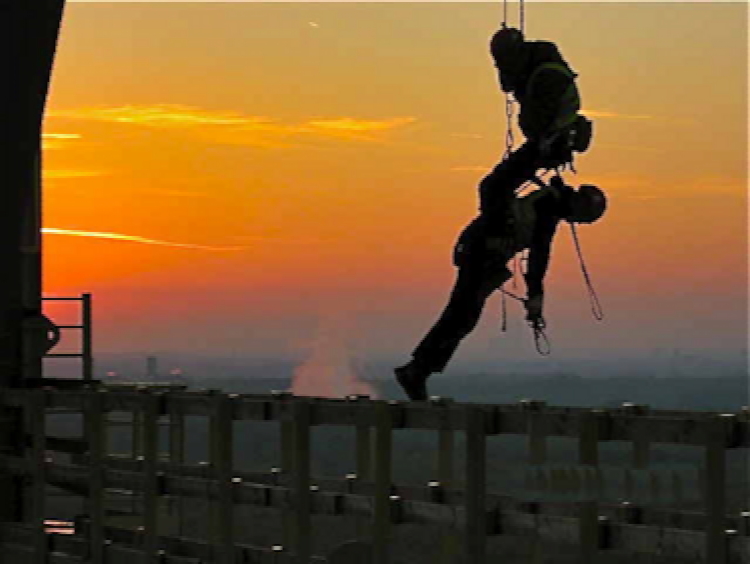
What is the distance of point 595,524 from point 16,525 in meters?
8.40

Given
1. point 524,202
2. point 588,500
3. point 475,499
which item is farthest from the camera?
point 524,202

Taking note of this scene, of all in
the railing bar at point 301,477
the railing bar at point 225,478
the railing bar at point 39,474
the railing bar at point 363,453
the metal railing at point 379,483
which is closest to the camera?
the metal railing at point 379,483

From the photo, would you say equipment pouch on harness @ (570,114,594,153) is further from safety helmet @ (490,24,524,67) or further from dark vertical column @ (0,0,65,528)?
dark vertical column @ (0,0,65,528)

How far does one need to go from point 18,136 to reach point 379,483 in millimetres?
8756

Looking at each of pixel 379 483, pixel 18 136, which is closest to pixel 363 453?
pixel 379 483

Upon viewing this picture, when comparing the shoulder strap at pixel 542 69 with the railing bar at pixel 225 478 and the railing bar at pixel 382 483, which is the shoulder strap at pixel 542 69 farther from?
the railing bar at pixel 225 478

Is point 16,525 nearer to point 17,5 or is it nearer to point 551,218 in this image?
point 17,5

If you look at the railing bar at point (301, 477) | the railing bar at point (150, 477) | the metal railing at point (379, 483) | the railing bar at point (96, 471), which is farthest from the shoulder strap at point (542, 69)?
the railing bar at point (96, 471)

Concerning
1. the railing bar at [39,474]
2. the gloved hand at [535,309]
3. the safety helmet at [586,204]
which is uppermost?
the safety helmet at [586,204]

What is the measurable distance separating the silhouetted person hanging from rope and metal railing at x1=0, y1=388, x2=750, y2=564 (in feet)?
2.50

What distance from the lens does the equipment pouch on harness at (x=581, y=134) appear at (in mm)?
13070

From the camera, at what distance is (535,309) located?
13.9m

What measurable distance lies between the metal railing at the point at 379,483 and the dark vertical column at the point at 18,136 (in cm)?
212

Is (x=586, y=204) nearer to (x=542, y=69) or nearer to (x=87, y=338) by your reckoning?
(x=542, y=69)
